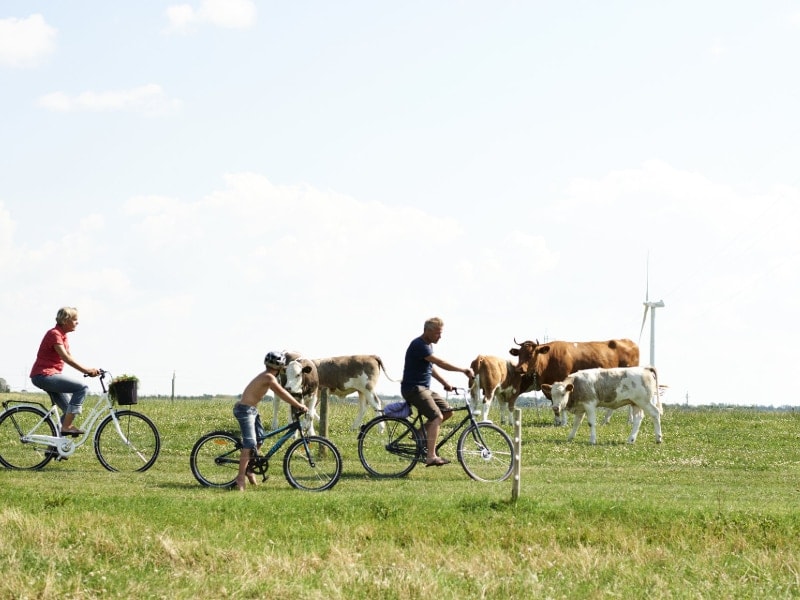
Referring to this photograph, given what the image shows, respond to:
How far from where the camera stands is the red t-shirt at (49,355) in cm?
1798

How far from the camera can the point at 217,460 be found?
57.0 ft

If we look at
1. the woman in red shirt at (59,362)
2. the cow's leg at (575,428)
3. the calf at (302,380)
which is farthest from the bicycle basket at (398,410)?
the cow's leg at (575,428)

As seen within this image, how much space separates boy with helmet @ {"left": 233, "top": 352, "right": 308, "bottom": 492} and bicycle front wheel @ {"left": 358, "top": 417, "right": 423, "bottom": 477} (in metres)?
1.62

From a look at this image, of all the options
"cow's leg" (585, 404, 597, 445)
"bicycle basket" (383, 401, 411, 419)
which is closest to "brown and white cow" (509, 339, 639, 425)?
"cow's leg" (585, 404, 597, 445)

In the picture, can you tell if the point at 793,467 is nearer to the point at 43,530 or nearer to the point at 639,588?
the point at 639,588

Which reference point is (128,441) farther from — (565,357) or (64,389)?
(565,357)

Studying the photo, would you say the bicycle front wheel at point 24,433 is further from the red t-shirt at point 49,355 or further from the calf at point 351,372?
the calf at point 351,372

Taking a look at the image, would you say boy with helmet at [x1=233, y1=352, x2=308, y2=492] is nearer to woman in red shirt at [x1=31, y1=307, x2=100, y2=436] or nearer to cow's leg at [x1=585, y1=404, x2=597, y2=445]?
woman in red shirt at [x1=31, y1=307, x2=100, y2=436]

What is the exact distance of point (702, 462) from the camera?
23.1 metres

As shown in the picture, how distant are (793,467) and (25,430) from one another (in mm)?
14843

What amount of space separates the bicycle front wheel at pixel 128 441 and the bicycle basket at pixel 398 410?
3839 millimetres

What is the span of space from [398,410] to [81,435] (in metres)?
5.31

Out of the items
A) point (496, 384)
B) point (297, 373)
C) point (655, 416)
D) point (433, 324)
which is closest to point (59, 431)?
point (433, 324)

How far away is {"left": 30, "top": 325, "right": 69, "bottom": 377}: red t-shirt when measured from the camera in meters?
18.0
